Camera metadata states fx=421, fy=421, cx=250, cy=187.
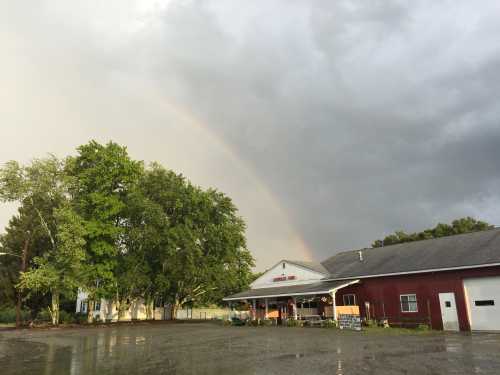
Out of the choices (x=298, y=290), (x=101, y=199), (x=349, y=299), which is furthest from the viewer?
(x=101, y=199)

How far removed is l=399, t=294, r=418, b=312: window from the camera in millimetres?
29361

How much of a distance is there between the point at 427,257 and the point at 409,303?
141 inches

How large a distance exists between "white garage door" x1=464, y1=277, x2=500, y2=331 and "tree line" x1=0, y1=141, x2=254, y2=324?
29.4m

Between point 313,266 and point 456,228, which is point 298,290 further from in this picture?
point 456,228

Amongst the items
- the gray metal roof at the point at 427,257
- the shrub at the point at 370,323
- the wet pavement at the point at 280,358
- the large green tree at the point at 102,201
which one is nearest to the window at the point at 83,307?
the large green tree at the point at 102,201

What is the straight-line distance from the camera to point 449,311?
2748cm

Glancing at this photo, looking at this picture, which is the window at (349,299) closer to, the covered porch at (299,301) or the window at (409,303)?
the covered porch at (299,301)

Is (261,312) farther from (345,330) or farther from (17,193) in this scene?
(17,193)

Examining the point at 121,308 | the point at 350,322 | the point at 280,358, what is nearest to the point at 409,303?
the point at 350,322

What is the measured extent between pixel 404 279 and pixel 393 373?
777 inches

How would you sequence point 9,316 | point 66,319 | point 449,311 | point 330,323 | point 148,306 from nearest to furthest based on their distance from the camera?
point 449,311, point 330,323, point 66,319, point 148,306, point 9,316

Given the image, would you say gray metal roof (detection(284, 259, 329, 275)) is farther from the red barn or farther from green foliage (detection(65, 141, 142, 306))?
green foliage (detection(65, 141, 142, 306))

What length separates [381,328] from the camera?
93.6ft

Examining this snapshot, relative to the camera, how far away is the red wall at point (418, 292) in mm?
26891
